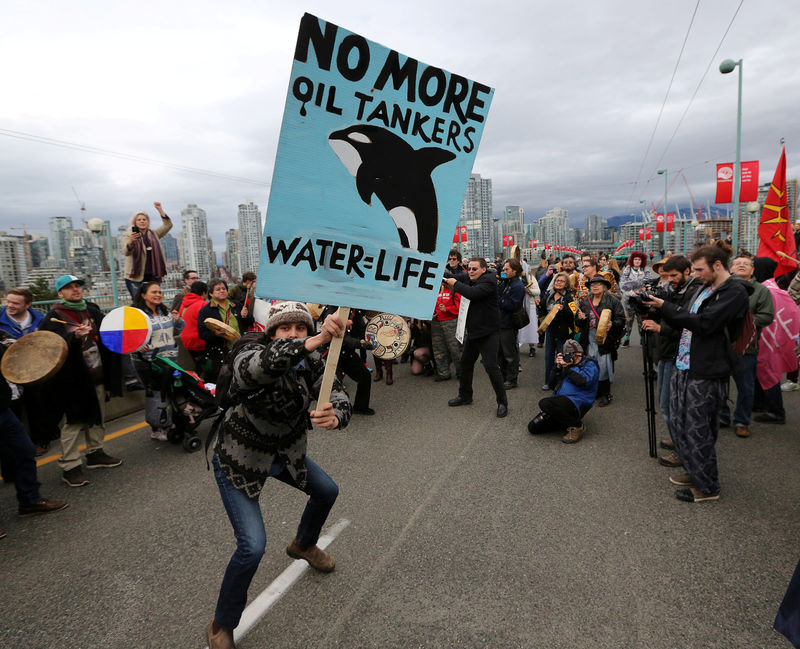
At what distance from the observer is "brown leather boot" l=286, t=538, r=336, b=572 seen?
3.01m

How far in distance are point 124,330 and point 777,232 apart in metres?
9.03

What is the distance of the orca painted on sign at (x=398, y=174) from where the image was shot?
6.94 feet

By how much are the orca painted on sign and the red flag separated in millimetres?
7260

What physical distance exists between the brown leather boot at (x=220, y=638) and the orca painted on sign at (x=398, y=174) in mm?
2127

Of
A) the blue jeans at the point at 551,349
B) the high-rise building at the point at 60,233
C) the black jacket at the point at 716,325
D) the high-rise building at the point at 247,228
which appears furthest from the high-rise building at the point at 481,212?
the black jacket at the point at 716,325

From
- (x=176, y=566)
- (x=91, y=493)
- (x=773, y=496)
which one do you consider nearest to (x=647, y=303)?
(x=773, y=496)

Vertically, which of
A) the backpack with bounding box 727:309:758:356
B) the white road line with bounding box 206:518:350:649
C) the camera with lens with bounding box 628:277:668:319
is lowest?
the white road line with bounding box 206:518:350:649

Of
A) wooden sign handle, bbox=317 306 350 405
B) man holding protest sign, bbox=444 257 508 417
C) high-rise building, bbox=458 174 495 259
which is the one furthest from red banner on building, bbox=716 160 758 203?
high-rise building, bbox=458 174 495 259

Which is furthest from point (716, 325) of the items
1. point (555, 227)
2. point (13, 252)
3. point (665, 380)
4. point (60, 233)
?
point (555, 227)

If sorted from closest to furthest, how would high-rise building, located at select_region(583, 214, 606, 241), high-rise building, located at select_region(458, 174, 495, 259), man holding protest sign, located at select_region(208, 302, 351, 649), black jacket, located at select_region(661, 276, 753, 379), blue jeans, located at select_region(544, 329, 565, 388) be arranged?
man holding protest sign, located at select_region(208, 302, 351, 649) → black jacket, located at select_region(661, 276, 753, 379) → blue jeans, located at select_region(544, 329, 565, 388) → high-rise building, located at select_region(458, 174, 495, 259) → high-rise building, located at select_region(583, 214, 606, 241)

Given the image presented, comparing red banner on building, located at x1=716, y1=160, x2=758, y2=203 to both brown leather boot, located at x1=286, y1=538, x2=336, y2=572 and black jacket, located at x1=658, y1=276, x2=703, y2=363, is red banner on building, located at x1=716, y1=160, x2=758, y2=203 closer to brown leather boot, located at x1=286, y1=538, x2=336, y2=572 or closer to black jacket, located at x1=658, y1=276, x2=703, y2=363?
black jacket, located at x1=658, y1=276, x2=703, y2=363

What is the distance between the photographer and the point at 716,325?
3.60m

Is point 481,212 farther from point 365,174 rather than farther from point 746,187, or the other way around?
point 365,174

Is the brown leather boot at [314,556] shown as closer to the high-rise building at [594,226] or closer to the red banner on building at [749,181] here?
the red banner on building at [749,181]
